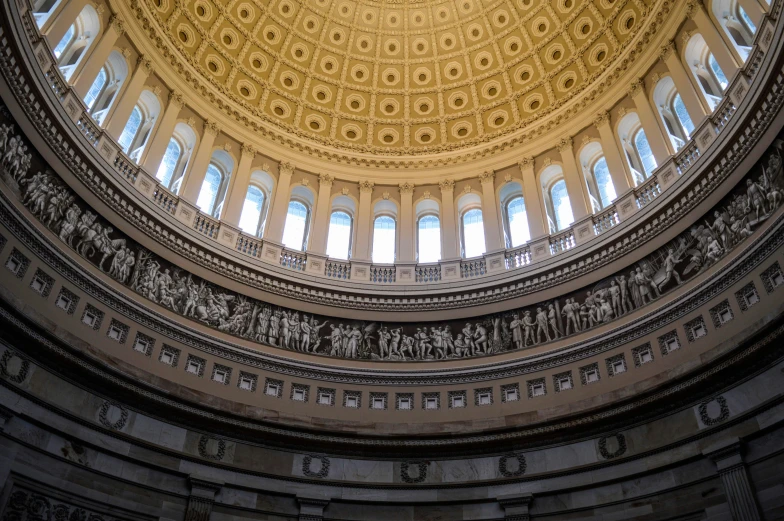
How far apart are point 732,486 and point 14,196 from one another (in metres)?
19.9

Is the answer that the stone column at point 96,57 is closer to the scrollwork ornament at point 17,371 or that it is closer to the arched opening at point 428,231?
the scrollwork ornament at point 17,371

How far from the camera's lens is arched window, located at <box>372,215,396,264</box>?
2800 centimetres

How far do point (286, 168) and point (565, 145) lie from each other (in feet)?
39.4

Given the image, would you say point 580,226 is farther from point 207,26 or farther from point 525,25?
point 207,26

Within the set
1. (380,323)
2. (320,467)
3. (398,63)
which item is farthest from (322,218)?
(320,467)

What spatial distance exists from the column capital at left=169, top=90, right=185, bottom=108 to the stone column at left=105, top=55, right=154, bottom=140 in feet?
3.82

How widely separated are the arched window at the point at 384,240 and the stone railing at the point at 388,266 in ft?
3.75

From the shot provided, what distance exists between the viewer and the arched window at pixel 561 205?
26.4 meters

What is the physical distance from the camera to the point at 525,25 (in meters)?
31.1

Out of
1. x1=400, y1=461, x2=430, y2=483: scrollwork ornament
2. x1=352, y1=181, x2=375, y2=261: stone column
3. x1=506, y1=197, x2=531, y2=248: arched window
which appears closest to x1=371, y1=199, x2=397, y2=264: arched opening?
x1=352, y1=181, x2=375, y2=261: stone column

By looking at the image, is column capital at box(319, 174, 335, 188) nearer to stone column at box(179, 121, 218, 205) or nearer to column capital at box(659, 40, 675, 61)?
stone column at box(179, 121, 218, 205)

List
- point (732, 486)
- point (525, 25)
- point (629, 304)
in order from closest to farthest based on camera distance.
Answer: point (732, 486) → point (629, 304) → point (525, 25)

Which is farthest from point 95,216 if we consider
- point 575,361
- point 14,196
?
point 575,361

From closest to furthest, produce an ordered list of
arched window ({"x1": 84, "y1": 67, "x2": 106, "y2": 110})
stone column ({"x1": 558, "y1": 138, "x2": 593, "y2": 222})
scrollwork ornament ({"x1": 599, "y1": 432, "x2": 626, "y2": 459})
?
scrollwork ornament ({"x1": 599, "y1": 432, "x2": 626, "y2": 459}) < arched window ({"x1": 84, "y1": 67, "x2": 106, "y2": 110}) < stone column ({"x1": 558, "y1": 138, "x2": 593, "y2": 222})
